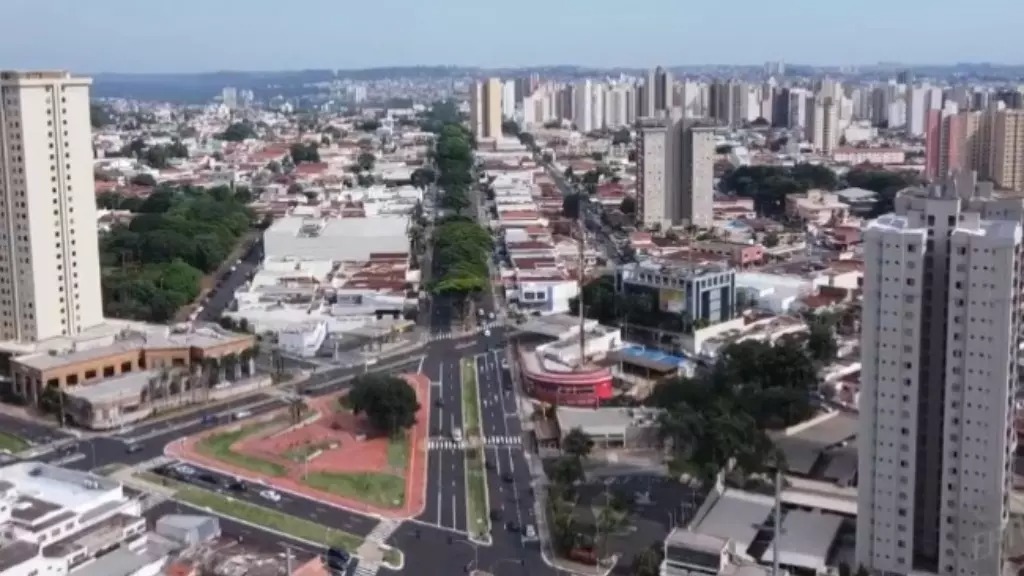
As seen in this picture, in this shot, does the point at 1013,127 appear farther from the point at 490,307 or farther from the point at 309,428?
the point at 309,428

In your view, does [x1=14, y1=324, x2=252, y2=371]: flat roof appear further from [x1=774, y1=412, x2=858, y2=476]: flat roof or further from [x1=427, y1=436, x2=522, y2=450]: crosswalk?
[x1=774, y1=412, x2=858, y2=476]: flat roof

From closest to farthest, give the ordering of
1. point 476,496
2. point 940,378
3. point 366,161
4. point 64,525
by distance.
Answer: point 940,378 < point 64,525 < point 476,496 < point 366,161

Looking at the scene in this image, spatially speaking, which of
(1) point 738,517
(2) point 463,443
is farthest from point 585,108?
(1) point 738,517

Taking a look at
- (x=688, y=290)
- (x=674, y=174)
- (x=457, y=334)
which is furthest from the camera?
(x=674, y=174)

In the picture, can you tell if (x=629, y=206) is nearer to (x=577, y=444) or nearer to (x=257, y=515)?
(x=577, y=444)

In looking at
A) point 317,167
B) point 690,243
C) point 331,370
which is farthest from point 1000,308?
point 317,167

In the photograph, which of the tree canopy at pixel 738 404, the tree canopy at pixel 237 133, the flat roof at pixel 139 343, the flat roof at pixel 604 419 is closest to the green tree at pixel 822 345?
the tree canopy at pixel 738 404
